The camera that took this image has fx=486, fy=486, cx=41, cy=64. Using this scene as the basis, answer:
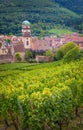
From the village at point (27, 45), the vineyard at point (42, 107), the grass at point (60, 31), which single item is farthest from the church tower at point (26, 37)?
the vineyard at point (42, 107)

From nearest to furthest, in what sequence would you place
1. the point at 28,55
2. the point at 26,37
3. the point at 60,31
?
the point at 28,55, the point at 26,37, the point at 60,31

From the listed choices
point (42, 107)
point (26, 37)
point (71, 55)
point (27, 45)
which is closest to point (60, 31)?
point (26, 37)

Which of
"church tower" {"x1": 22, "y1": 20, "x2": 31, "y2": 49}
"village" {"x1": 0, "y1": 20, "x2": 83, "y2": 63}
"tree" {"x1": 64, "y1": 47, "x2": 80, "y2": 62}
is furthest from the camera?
"church tower" {"x1": 22, "y1": 20, "x2": 31, "y2": 49}

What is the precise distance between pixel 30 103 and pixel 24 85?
580 inches

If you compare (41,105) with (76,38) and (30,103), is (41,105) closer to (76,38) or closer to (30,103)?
(30,103)

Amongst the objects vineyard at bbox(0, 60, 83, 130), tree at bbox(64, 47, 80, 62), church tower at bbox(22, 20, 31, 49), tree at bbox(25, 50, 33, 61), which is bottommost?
tree at bbox(25, 50, 33, 61)

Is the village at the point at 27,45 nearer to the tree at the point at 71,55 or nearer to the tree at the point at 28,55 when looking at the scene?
the tree at the point at 28,55

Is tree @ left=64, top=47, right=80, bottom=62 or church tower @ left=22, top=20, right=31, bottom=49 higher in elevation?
tree @ left=64, top=47, right=80, bottom=62

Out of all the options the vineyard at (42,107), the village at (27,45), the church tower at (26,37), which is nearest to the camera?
the vineyard at (42,107)

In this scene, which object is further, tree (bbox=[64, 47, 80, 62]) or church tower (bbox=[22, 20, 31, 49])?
church tower (bbox=[22, 20, 31, 49])

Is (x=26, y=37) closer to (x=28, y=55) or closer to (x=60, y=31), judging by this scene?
(x=28, y=55)

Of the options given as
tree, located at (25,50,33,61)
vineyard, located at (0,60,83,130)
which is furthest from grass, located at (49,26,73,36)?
vineyard, located at (0,60,83,130)

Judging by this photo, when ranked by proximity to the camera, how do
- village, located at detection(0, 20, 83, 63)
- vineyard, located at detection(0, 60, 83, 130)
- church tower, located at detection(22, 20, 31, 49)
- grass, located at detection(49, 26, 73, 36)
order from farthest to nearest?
grass, located at detection(49, 26, 73, 36) < church tower, located at detection(22, 20, 31, 49) < village, located at detection(0, 20, 83, 63) < vineyard, located at detection(0, 60, 83, 130)

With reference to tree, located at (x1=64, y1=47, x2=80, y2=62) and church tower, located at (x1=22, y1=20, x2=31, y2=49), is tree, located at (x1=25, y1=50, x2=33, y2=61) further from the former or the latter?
tree, located at (x1=64, y1=47, x2=80, y2=62)
